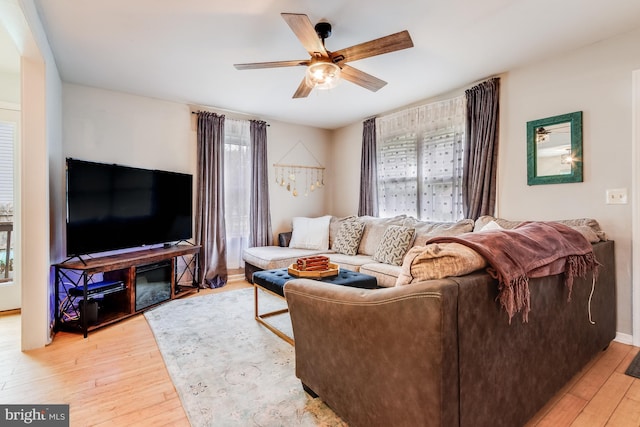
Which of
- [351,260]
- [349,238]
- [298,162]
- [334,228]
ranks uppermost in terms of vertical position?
[298,162]

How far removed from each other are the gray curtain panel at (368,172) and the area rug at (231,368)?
2051mm

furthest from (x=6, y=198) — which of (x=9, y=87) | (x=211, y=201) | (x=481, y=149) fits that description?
(x=481, y=149)

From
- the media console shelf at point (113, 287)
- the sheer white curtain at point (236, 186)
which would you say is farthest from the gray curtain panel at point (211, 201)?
the media console shelf at point (113, 287)

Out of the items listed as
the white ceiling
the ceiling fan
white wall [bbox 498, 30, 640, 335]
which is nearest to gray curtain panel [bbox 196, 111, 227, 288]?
the white ceiling

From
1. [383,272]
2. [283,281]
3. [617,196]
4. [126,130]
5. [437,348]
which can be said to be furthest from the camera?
[126,130]

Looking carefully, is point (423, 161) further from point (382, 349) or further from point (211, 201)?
point (382, 349)

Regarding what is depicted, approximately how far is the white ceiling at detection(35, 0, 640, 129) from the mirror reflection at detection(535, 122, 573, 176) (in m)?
0.66

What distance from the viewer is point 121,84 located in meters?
3.34

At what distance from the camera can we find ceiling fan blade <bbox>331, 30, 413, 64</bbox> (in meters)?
1.87

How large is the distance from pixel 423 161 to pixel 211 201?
9.34ft

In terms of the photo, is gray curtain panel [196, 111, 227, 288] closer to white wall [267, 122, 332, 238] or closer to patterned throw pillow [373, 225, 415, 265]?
white wall [267, 122, 332, 238]

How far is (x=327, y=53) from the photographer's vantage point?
2.16m

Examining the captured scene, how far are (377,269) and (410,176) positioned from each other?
1519 millimetres

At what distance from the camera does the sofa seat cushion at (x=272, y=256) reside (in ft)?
12.2
